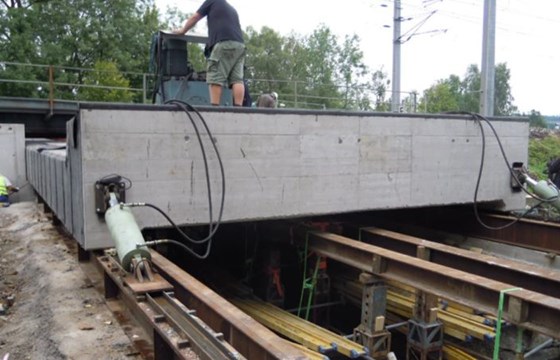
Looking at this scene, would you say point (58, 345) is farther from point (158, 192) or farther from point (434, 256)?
point (434, 256)

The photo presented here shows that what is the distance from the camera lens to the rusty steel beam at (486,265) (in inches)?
168

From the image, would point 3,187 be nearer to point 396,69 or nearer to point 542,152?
point 396,69

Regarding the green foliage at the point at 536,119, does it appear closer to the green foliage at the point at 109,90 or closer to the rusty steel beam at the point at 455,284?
the green foliage at the point at 109,90

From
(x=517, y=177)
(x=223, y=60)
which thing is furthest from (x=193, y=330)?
(x=517, y=177)

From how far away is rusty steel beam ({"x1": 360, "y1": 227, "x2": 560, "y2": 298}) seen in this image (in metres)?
4.27

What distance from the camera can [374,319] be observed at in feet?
17.7

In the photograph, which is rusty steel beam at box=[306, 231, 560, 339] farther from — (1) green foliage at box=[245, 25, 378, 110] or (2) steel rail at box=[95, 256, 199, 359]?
(1) green foliage at box=[245, 25, 378, 110]

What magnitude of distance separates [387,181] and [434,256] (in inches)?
50.4

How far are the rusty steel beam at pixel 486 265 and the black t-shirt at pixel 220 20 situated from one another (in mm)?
2899

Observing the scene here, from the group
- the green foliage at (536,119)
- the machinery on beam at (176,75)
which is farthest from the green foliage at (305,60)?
the machinery on beam at (176,75)

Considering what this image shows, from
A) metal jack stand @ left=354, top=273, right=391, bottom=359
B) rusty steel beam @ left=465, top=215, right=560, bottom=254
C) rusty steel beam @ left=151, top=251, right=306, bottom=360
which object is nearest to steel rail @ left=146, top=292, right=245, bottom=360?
rusty steel beam @ left=151, top=251, right=306, bottom=360

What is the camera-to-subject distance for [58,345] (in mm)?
3863

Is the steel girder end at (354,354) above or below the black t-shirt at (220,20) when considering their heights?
below

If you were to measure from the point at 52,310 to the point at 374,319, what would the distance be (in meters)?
3.10
